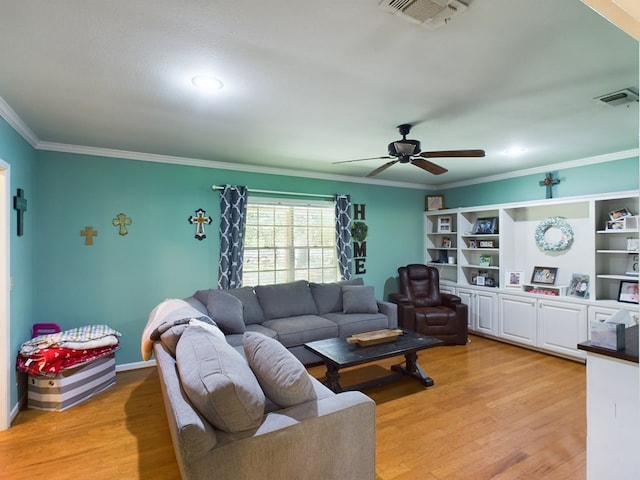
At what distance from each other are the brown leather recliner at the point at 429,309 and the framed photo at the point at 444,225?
96cm

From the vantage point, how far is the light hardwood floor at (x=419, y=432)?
7.13 feet

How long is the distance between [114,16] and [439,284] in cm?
535

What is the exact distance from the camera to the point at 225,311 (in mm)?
3568

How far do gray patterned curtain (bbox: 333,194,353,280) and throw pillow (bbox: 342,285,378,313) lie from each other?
0.61 m

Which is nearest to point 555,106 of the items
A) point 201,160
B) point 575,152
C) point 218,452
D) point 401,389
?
point 575,152

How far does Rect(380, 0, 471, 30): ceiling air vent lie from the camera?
1458 millimetres

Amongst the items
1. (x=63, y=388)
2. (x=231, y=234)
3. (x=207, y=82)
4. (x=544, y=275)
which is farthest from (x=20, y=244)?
(x=544, y=275)

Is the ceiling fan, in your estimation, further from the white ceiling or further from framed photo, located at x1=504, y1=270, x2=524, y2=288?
framed photo, located at x1=504, y1=270, x2=524, y2=288

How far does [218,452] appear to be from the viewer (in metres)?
1.35

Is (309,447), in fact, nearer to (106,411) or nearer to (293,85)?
(293,85)

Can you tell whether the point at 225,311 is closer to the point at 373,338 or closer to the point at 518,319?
the point at 373,338

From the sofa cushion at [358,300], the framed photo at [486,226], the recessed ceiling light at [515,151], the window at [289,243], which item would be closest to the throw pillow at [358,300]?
the sofa cushion at [358,300]

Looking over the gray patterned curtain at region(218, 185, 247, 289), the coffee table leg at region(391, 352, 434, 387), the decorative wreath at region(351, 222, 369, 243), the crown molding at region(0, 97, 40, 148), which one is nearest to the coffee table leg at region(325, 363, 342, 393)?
the coffee table leg at region(391, 352, 434, 387)

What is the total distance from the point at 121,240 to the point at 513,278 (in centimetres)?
526
